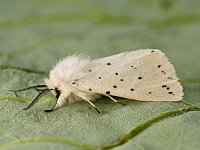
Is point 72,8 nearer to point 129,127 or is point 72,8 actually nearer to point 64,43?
point 64,43

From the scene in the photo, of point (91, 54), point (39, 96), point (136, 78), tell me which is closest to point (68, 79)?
point (39, 96)

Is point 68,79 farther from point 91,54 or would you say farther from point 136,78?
point 91,54

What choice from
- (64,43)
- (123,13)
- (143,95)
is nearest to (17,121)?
(143,95)

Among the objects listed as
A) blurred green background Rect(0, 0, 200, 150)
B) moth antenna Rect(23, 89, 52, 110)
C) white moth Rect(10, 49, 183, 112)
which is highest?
white moth Rect(10, 49, 183, 112)

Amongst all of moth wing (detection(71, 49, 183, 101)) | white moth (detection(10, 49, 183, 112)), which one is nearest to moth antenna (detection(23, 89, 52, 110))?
white moth (detection(10, 49, 183, 112))

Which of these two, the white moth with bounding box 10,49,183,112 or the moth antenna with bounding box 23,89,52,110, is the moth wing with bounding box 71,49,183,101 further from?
the moth antenna with bounding box 23,89,52,110

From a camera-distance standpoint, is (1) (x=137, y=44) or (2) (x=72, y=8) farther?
(2) (x=72, y=8)
